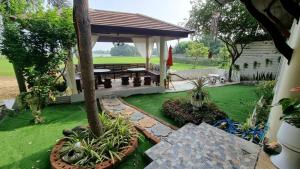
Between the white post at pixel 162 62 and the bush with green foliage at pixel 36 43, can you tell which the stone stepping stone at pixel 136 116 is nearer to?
the bush with green foliage at pixel 36 43

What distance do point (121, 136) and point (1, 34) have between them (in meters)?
5.32

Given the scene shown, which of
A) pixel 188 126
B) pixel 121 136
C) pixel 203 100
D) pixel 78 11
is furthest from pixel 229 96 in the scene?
pixel 78 11

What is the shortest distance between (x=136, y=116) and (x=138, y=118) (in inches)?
7.5

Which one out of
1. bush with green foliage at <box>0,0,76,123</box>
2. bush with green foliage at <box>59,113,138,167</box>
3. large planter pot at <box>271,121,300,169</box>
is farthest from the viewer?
bush with green foliage at <box>0,0,76,123</box>

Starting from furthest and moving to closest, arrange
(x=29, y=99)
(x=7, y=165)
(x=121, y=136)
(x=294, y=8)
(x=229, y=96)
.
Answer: (x=229, y=96), (x=29, y=99), (x=121, y=136), (x=7, y=165), (x=294, y=8)

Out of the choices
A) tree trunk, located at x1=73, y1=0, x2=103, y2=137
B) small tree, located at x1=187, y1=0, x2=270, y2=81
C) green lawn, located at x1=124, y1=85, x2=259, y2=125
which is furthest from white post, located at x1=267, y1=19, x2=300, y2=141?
small tree, located at x1=187, y1=0, x2=270, y2=81

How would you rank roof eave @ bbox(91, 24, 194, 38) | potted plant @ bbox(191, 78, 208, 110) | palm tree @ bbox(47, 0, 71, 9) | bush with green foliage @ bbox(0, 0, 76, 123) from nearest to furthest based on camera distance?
bush with green foliage @ bbox(0, 0, 76, 123), potted plant @ bbox(191, 78, 208, 110), roof eave @ bbox(91, 24, 194, 38), palm tree @ bbox(47, 0, 71, 9)

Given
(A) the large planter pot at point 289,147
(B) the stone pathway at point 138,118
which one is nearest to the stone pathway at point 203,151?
(B) the stone pathway at point 138,118

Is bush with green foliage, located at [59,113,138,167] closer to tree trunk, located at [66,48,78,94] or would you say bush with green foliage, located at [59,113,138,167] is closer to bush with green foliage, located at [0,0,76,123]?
bush with green foliage, located at [0,0,76,123]

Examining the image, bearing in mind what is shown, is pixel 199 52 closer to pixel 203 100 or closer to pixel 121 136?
pixel 203 100

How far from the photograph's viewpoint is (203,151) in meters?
3.60

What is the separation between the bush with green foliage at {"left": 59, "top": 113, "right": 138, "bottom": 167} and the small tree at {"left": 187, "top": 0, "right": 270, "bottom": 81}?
9.21 m

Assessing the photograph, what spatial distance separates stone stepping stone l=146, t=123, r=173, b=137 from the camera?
14.9 ft

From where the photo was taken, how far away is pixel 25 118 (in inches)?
228
